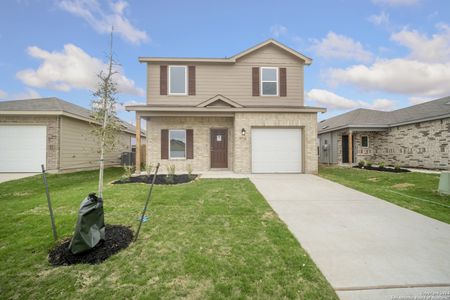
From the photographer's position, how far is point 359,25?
39.8 ft

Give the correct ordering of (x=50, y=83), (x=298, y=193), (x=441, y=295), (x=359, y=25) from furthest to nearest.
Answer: (x=50, y=83), (x=359, y=25), (x=298, y=193), (x=441, y=295)

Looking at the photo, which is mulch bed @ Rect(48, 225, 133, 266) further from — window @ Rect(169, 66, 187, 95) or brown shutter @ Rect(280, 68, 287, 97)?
brown shutter @ Rect(280, 68, 287, 97)

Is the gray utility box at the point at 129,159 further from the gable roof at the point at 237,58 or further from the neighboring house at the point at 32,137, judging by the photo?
the gable roof at the point at 237,58

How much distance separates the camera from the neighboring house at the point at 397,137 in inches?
436

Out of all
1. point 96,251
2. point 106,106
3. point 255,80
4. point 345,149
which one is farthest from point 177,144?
point 345,149

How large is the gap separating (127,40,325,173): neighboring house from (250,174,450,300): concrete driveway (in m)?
4.67

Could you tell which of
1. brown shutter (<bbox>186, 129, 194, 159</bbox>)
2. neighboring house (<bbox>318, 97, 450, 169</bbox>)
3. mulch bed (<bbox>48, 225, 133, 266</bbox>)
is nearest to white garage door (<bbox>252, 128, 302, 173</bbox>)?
brown shutter (<bbox>186, 129, 194, 159</bbox>)

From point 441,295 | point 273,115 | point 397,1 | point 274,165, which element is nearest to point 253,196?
point 441,295

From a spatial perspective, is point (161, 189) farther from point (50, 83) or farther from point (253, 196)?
point (50, 83)

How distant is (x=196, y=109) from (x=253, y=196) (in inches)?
227

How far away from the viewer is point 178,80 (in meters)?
11.5

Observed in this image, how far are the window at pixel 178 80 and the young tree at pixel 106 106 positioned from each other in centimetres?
805

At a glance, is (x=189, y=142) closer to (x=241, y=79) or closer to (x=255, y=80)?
(x=241, y=79)

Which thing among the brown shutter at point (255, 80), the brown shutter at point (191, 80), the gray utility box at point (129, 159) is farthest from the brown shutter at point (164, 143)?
the brown shutter at point (255, 80)
